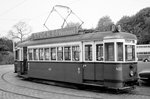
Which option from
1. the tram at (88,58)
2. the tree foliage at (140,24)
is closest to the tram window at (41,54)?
the tram at (88,58)

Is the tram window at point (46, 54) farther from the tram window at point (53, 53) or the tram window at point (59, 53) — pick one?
the tram window at point (59, 53)

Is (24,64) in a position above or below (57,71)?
above

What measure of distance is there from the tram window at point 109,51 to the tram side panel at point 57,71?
178cm

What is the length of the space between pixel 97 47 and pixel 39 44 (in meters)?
5.44

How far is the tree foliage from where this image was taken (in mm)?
53716

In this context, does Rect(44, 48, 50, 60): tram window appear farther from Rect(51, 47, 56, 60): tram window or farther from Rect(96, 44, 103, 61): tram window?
Rect(96, 44, 103, 61): tram window

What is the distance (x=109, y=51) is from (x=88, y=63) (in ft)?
4.40

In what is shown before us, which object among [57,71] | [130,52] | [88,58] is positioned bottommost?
[57,71]

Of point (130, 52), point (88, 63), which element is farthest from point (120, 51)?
point (88, 63)

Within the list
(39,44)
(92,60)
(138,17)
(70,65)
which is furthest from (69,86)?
(138,17)

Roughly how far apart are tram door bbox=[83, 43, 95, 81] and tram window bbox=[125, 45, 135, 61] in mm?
1717

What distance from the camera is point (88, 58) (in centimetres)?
1227

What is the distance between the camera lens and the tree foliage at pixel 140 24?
53716 millimetres

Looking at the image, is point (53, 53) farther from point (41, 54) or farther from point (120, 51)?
point (120, 51)
